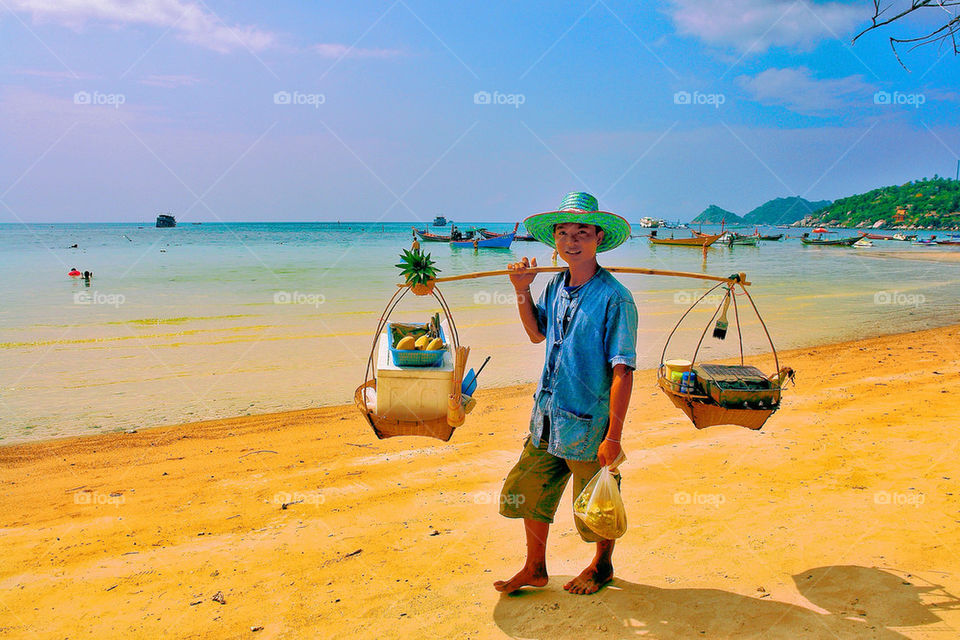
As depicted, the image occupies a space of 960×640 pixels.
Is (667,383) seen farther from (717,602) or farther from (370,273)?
(370,273)

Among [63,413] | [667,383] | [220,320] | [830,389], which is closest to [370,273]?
[220,320]

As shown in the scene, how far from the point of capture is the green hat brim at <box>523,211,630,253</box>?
245 cm

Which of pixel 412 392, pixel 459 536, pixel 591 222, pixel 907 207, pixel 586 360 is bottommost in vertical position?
pixel 459 536

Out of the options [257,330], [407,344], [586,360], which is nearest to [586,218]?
[586,360]

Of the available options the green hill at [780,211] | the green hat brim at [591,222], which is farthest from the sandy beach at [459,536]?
the green hill at [780,211]

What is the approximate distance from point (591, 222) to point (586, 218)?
4 cm

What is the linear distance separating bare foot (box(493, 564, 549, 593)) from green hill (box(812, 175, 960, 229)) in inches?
3931

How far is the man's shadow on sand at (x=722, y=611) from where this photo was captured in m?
2.44

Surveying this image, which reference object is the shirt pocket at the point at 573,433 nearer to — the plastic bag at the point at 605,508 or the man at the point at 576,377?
the man at the point at 576,377

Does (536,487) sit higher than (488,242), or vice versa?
(488,242)

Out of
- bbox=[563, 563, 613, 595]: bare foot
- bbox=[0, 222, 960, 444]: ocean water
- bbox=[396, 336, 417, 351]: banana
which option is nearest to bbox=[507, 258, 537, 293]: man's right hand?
bbox=[396, 336, 417, 351]: banana

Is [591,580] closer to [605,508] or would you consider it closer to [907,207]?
[605,508]

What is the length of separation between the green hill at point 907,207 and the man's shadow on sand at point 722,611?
9899cm

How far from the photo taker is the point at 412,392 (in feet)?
9.04
